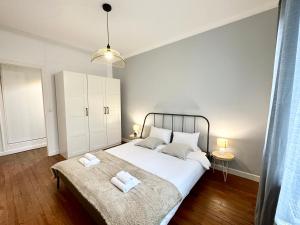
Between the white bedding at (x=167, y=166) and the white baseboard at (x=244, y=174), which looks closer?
the white bedding at (x=167, y=166)

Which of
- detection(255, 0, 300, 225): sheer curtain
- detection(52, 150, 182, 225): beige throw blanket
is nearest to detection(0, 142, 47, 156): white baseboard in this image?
detection(52, 150, 182, 225): beige throw blanket

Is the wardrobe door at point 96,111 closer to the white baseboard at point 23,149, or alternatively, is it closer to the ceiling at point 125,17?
the ceiling at point 125,17

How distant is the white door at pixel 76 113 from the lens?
3.23 meters

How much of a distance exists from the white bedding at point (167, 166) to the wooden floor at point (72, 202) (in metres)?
0.27

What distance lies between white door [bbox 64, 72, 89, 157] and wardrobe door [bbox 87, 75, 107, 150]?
0.42 ft

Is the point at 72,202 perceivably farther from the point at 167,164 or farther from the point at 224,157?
the point at 224,157

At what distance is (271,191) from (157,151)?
6.01ft

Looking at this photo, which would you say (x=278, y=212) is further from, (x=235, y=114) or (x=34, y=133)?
(x=34, y=133)

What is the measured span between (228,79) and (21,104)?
533 centimetres

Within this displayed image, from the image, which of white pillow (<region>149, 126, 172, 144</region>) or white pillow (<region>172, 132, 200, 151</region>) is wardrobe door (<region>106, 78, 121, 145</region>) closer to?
white pillow (<region>149, 126, 172, 144</region>)

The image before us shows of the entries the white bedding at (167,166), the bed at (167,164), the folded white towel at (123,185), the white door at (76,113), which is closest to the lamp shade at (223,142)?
the bed at (167,164)

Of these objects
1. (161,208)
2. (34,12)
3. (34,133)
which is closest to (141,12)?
(34,12)

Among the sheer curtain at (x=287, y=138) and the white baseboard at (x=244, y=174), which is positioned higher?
the sheer curtain at (x=287, y=138)

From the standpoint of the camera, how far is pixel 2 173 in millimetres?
2699
